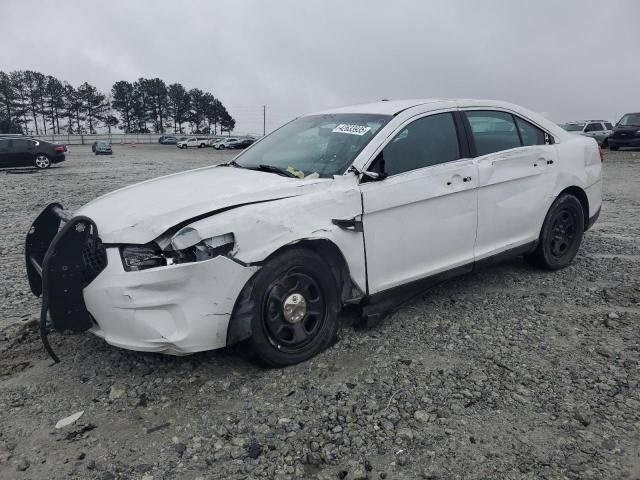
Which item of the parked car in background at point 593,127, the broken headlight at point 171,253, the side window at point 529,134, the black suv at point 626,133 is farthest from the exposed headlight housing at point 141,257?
the parked car in background at point 593,127

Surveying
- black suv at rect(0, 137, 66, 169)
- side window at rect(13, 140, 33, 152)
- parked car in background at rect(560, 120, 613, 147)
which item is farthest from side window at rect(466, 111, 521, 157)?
parked car in background at rect(560, 120, 613, 147)

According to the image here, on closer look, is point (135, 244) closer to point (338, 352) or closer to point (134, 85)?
point (338, 352)

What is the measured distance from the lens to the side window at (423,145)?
3768mm

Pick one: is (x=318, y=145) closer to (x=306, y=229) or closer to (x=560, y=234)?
(x=306, y=229)

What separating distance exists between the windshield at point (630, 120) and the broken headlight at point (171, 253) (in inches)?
981

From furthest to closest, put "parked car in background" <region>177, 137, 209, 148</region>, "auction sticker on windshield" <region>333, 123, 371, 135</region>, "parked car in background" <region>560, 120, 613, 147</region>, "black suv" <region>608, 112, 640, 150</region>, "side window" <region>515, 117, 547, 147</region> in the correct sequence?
"parked car in background" <region>177, 137, 209, 148</region> → "parked car in background" <region>560, 120, 613, 147</region> → "black suv" <region>608, 112, 640, 150</region> → "side window" <region>515, 117, 547, 147</region> → "auction sticker on windshield" <region>333, 123, 371, 135</region>

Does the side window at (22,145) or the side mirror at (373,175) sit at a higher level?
the side window at (22,145)

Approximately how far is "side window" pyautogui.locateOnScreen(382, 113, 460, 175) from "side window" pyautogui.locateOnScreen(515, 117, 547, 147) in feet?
2.94

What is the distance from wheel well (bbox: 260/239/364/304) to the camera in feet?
11.1

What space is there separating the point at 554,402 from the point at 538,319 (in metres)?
1.21

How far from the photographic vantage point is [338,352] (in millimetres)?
3559

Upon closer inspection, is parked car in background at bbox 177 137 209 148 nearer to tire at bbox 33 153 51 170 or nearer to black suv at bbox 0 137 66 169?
black suv at bbox 0 137 66 169

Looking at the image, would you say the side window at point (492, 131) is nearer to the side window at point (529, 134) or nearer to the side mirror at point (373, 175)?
the side window at point (529, 134)

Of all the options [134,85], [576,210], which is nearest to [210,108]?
[134,85]
